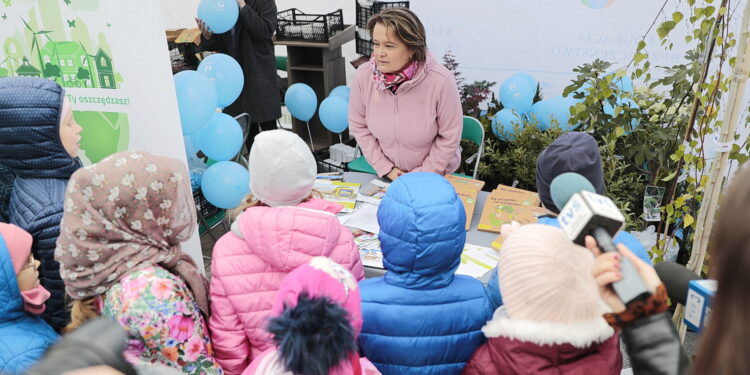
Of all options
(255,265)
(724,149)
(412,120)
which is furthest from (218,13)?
(724,149)

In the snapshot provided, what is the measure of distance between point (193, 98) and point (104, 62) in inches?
17.2

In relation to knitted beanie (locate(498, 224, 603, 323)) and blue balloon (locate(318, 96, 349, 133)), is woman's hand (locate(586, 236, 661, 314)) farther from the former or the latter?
blue balloon (locate(318, 96, 349, 133))

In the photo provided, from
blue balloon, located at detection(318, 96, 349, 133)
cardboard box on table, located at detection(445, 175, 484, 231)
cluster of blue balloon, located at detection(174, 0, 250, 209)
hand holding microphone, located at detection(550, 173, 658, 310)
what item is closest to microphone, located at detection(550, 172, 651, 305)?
hand holding microphone, located at detection(550, 173, 658, 310)

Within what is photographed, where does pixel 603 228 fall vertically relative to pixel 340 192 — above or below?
above

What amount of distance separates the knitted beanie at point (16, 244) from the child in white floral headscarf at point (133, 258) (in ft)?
0.59

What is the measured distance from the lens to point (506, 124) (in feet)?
11.5

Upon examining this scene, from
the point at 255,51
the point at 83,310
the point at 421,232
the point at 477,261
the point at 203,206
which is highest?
the point at 255,51

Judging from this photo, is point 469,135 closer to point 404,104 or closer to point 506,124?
point 506,124

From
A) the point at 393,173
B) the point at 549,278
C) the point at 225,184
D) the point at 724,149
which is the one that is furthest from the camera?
the point at 393,173

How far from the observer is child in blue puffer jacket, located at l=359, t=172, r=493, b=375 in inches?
49.3

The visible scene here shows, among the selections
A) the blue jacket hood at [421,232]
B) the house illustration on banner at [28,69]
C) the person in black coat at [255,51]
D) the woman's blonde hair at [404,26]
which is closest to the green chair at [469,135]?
the woman's blonde hair at [404,26]

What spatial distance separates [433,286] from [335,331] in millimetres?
497

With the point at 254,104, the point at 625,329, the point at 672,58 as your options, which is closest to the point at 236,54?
the point at 254,104

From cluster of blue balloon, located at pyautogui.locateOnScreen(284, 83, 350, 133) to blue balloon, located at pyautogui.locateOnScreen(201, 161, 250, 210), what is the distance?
127 centimetres
